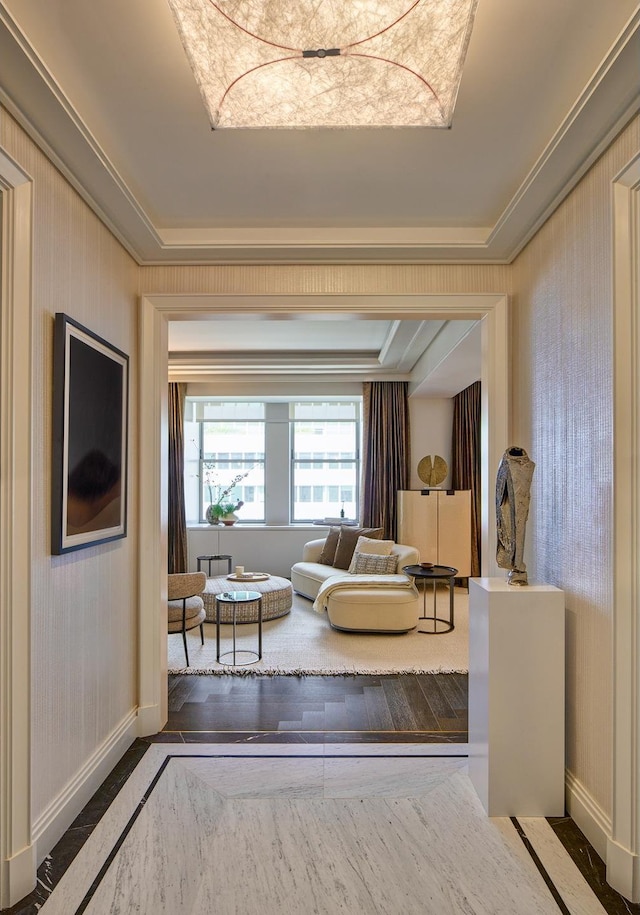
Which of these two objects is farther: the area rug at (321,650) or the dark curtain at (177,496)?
the dark curtain at (177,496)

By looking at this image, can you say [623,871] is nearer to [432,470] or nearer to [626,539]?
[626,539]

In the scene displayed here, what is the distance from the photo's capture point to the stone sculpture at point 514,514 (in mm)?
2408

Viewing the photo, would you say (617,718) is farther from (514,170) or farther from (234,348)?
(234,348)

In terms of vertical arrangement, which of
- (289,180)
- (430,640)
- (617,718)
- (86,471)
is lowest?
(430,640)

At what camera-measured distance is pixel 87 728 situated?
7.93 feet

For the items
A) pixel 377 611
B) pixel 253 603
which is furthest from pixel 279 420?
pixel 377 611

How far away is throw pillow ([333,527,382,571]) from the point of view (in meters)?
6.14

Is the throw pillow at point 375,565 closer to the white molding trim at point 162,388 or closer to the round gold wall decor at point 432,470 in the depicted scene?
the round gold wall decor at point 432,470

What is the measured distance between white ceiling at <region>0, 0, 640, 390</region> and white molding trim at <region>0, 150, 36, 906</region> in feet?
1.22

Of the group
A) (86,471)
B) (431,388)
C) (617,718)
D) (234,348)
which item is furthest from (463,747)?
(234,348)

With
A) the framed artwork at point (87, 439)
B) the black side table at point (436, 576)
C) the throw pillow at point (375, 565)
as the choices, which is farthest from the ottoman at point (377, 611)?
the framed artwork at point (87, 439)

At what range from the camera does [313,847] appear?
6.91 ft

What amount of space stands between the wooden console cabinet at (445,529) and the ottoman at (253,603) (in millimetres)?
1809

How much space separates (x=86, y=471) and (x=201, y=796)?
1504 millimetres
